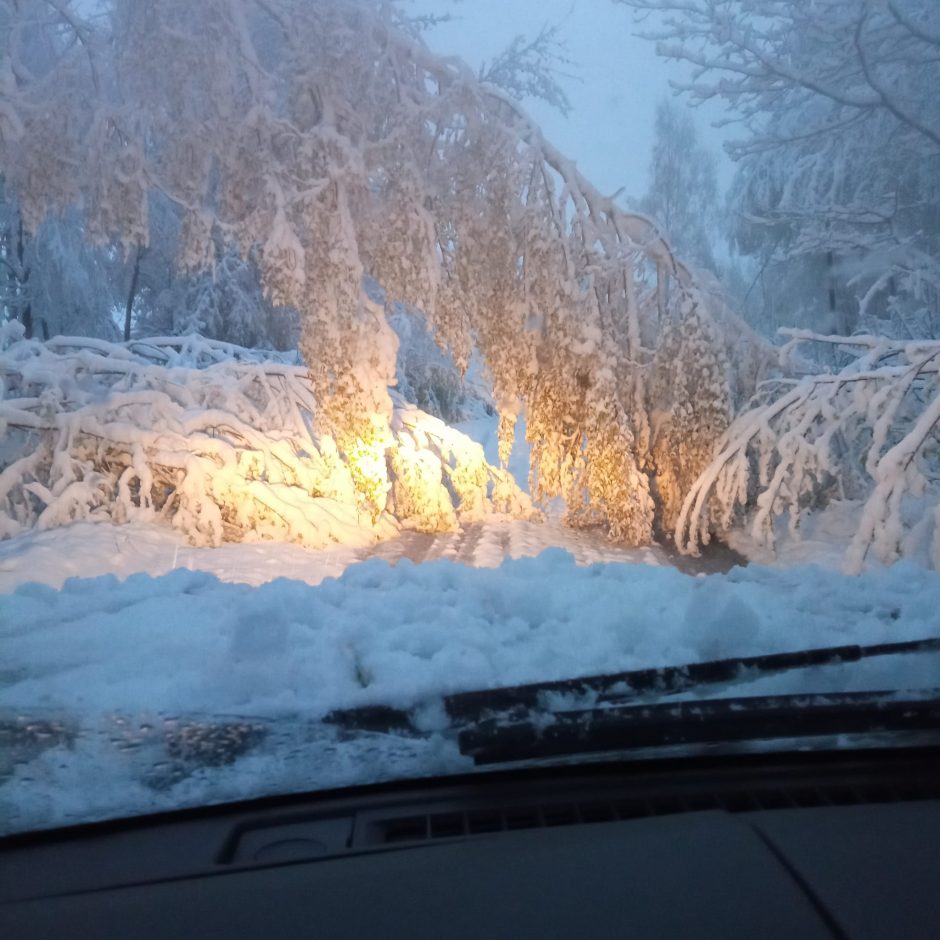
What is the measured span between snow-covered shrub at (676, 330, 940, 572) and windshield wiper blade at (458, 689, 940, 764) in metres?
3.50

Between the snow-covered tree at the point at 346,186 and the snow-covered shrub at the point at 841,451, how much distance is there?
1.76 feet

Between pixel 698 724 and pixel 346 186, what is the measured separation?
597cm

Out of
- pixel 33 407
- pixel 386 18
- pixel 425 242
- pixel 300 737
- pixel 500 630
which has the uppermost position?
pixel 386 18

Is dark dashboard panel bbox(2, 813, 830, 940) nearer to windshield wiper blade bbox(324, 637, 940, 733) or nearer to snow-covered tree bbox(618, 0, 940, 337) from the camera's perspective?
windshield wiper blade bbox(324, 637, 940, 733)

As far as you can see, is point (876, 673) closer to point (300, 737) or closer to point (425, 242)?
point (300, 737)

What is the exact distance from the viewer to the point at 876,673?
3000 millimetres

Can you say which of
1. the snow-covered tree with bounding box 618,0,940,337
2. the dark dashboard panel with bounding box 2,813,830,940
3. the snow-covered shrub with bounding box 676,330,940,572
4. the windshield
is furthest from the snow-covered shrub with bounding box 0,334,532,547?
the dark dashboard panel with bounding box 2,813,830,940

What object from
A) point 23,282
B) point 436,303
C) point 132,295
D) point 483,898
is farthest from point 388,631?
point 132,295

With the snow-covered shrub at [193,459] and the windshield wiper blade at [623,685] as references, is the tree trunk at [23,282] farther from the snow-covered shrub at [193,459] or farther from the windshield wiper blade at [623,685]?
the windshield wiper blade at [623,685]

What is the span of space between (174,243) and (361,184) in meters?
2.01

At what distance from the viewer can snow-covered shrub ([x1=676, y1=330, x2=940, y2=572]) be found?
6164 millimetres

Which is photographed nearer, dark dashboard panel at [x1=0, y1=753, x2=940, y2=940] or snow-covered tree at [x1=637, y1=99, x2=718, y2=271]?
dark dashboard panel at [x1=0, y1=753, x2=940, y2=940]

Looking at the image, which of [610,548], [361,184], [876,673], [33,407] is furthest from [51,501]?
[876,673]

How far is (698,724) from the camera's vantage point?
2680 millimetres
